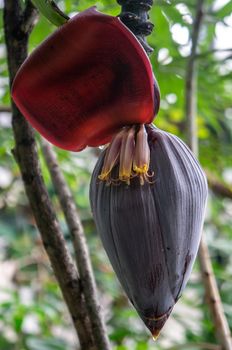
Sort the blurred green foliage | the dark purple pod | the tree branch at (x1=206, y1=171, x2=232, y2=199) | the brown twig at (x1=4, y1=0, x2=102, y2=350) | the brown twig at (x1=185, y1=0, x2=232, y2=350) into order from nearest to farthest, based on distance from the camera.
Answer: the dark purple pod → the brown twig at (x1=4, y1=0, x2=102, y2=350) → the brown twig at (x1=185, y1=0, x2=232, y2=350) → the blurred green foliage → the tree branch at (x1=206, y1=171, x2=232, y2=199)

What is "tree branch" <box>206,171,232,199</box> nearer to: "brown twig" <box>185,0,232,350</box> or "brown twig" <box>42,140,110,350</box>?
"brown twig" <box>185,0,232,350</box>

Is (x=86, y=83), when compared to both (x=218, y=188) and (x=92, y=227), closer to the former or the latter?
(x=218, y=188)

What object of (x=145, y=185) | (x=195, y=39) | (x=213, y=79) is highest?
(x=145, y=185)

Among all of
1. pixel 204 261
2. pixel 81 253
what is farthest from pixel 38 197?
pixel 204 261

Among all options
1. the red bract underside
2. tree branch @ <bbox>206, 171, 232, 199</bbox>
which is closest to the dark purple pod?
the red bract underside

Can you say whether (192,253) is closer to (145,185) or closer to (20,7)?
Result: (145,185)

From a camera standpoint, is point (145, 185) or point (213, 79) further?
point (213, 79)

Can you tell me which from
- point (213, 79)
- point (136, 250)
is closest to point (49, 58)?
Answer: point (136, 250)
